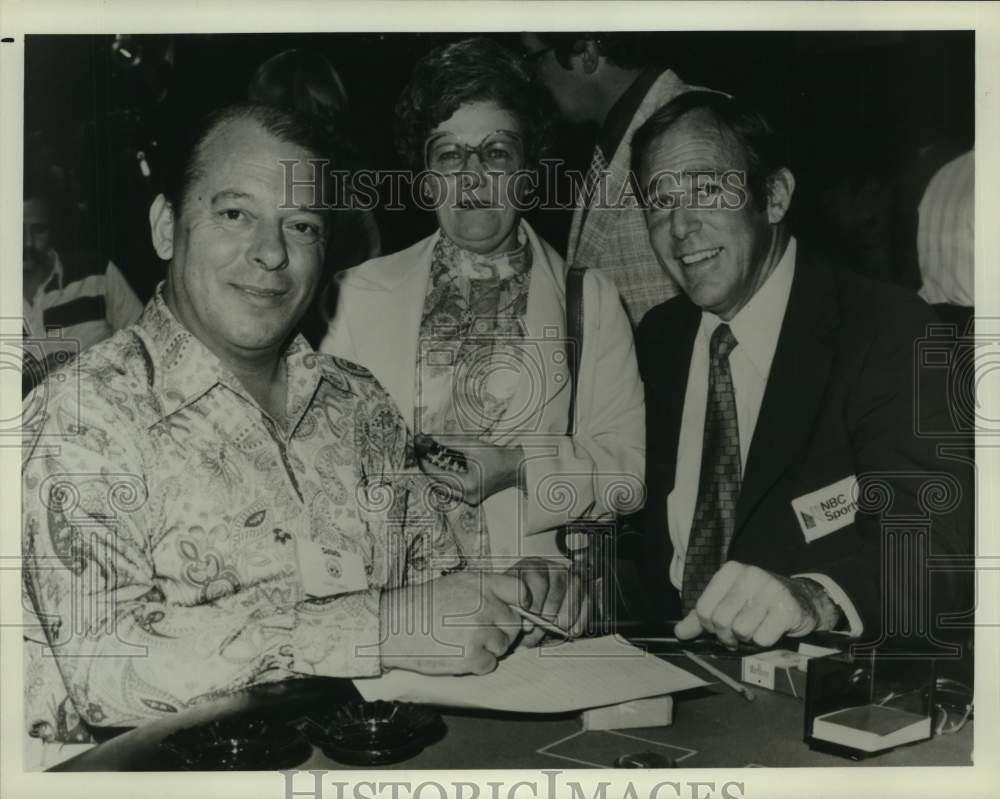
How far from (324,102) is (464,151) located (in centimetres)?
35

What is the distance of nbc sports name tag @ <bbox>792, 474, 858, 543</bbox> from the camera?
2.53 meters

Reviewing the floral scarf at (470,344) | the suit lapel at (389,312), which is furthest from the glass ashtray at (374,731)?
the suit lapel at (389,312)

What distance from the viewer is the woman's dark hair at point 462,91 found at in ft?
8.14

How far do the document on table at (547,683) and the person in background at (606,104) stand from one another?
0.93 metres

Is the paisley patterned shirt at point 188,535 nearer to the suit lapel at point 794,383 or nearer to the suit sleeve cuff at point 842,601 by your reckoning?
the suit lapel at point 794,383

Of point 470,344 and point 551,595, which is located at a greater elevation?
point 470,344

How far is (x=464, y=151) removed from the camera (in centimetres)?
249

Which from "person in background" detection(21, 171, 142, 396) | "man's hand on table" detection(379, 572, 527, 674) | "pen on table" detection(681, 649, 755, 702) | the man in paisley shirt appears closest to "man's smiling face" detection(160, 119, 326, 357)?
the man in paisley shirt

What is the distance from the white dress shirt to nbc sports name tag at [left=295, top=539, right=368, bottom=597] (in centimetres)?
76

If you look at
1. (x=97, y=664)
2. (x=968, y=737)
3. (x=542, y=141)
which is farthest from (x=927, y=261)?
(x=97, y=664)

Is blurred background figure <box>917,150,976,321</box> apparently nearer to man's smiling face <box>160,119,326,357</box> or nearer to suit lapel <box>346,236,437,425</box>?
suit lapel <box>346,236,437,425</box>

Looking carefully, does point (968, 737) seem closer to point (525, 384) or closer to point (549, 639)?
point (549, 639)

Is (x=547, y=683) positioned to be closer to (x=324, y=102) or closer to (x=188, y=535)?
(x=188, y=535)

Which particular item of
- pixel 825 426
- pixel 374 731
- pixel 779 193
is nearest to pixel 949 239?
pixel 779 193
